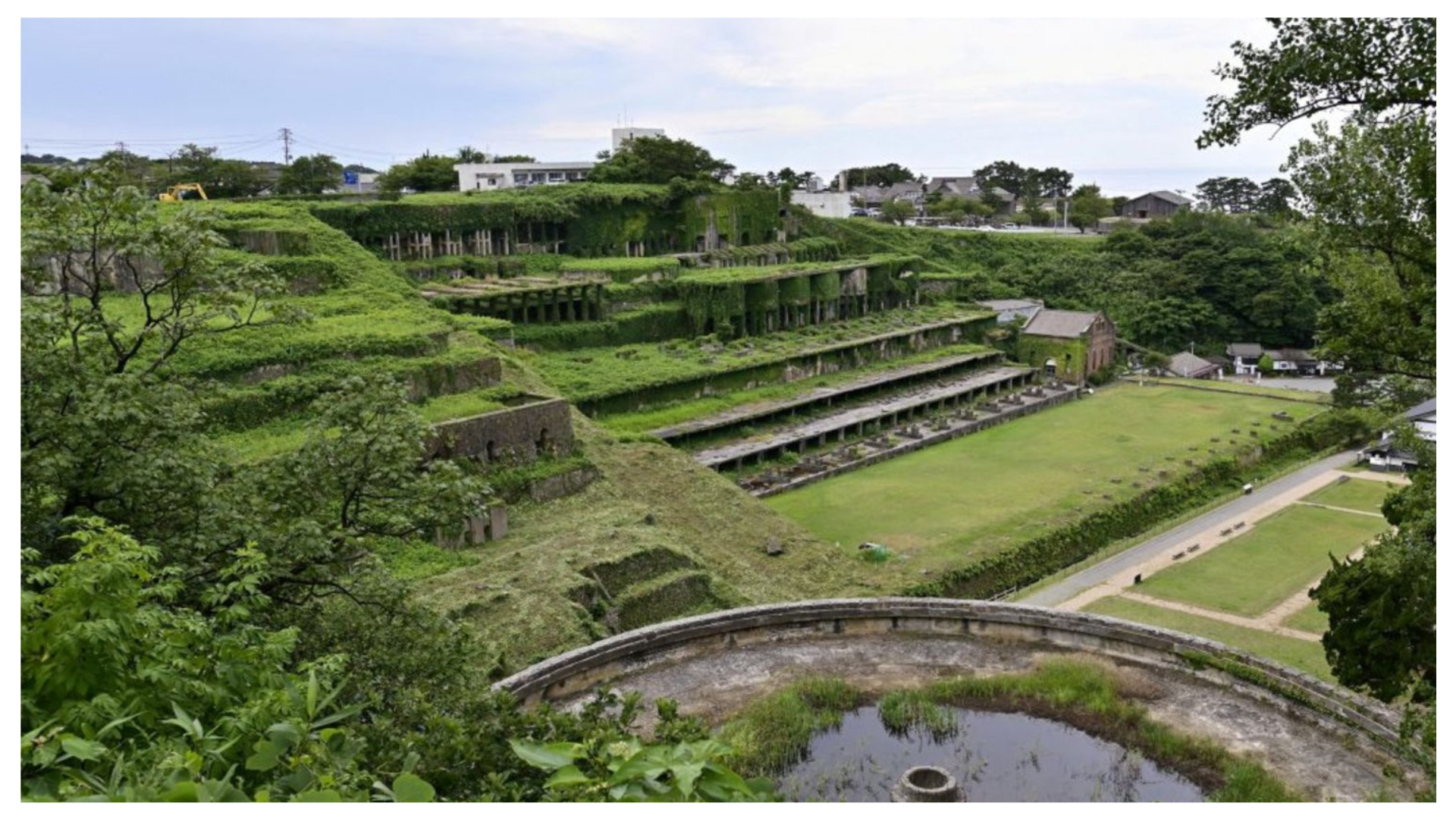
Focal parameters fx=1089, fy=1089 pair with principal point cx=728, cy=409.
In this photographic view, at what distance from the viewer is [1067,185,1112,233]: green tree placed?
89.6 m

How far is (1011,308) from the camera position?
207ft

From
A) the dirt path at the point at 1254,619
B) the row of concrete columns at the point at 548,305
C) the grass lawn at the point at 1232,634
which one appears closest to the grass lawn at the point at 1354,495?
the dirt path at the point at 1254,619

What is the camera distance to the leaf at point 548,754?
5062mm

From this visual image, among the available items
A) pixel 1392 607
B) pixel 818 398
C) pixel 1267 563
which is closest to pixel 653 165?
pixel 818 398

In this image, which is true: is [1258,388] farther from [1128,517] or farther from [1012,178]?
[1012,178]

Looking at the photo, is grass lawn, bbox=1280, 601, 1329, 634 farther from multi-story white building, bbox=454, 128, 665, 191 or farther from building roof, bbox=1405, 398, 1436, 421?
multi-story white building, bbox=454, 128, 665, 191

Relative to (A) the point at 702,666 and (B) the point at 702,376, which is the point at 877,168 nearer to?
(B) the point at 702,376

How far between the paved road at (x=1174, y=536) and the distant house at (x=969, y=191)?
200ft

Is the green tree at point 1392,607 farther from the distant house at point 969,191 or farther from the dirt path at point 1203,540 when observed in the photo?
the distant house at point 969,191

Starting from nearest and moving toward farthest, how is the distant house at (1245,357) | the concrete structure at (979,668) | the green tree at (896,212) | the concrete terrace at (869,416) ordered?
the concrete structure at (979,668), the concrete terrace at (869,416), the distant house at (1245,357), the green tree at (896,212)

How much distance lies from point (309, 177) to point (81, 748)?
183 feet

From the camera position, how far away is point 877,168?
11638 centimetres

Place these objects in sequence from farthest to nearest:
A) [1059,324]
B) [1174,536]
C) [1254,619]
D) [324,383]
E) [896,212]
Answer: [896,212]
[1059,324]
[1174,536]
[1254,619]
[324,383]

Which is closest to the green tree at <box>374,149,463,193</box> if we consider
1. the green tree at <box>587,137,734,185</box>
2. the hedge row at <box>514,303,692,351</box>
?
the green tree at <box>587,137,734,185</box>
